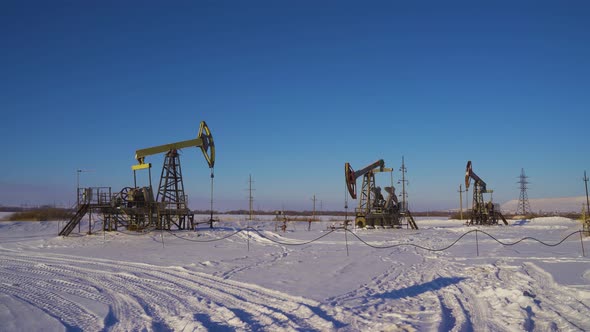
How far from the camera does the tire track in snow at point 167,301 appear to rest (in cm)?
658

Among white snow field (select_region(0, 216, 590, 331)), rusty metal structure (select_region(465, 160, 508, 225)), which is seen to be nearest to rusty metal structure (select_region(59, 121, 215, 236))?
white snow field (select_region(0, 216, 590, 331))

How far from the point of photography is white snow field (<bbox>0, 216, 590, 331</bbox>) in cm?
663

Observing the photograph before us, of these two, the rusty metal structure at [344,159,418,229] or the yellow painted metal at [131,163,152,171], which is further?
the rusty metal structure at [344,159,418,229]

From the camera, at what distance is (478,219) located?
42.2 meters

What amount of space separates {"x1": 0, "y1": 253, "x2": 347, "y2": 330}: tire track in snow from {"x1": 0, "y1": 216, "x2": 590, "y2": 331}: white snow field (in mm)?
19

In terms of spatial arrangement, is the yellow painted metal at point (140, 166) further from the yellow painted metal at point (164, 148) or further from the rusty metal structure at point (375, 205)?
the rusty metal structure at point (375, 205)

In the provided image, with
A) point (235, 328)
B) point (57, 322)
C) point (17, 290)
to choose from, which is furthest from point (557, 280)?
point (17, 290)

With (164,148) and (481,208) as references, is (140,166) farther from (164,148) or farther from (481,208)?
(481,208)

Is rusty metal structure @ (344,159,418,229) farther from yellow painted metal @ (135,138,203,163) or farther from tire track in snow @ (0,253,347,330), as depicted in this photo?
tire track in snow @ (0,253,347,330)

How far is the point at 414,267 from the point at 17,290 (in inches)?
375

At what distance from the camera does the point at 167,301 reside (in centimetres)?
816

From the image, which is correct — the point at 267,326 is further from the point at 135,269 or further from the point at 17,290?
the point at 135,269

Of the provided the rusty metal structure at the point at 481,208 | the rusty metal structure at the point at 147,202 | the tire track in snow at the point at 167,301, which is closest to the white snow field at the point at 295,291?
the tire track in snow at the point at 167,301

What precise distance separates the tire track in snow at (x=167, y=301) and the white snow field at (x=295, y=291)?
0.02m
